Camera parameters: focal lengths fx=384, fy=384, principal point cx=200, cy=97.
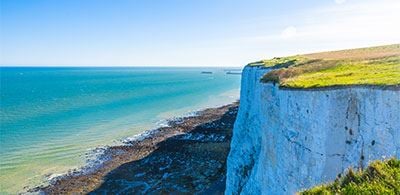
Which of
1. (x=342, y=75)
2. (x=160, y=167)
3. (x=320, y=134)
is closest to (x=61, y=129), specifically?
(x=160, y=167)

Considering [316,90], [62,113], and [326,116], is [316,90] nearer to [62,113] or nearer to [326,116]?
[326,116]

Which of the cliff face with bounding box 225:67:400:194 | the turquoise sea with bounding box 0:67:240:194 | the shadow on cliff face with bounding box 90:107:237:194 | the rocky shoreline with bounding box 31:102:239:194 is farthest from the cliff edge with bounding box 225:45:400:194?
the turquoise sea with bounding box 0:67:240:194

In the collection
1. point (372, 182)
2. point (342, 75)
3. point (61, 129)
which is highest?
point (342, 75)

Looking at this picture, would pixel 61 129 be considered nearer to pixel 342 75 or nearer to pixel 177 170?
pixel 177 170

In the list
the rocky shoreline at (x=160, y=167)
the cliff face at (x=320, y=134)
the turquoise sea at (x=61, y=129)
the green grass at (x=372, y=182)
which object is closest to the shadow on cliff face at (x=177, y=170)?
the rocky shoreline at (x=160, y=167)

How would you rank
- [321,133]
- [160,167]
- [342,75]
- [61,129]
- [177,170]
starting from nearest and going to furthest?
[321,133] → [342,75] → [177,170] → [160,167] → [61,129]

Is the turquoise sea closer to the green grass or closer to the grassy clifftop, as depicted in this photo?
the grassy clifftop

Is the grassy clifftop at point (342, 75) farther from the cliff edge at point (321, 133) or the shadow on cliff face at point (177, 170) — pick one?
the shadow on cliff face at point (177, 170)
